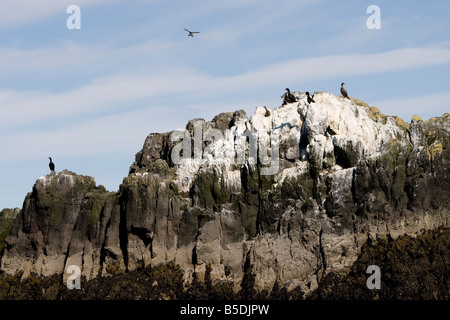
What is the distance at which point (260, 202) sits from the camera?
349 ft

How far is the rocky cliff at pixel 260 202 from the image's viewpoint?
102 m

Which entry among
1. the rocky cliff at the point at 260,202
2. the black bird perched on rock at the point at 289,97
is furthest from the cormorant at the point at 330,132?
the black bird perched on rock at the point at 289,97

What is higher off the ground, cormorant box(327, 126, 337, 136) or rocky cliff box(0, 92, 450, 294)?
cormorant box(327, 126, 337, 136)

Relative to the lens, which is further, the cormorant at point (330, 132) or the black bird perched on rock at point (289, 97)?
the black bird perched on rock at point (289, 97)

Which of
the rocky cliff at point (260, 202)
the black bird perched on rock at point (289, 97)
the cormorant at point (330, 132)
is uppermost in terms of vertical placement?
the black bird perched on rock at point (289, 97)

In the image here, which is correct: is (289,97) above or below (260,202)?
above

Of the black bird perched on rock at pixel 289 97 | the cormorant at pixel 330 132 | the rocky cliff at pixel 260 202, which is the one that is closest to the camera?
the rocky cliff at pixel 260 202

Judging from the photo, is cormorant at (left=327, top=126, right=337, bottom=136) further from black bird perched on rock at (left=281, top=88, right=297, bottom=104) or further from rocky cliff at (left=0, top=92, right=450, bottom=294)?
black bird perched on rock at (left=281, top=88, right=297, bottom=104)

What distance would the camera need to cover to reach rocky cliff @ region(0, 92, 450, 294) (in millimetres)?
102000

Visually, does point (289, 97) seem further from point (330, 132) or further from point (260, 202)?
point (260, 202)

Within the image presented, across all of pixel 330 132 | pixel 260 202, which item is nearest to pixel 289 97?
pixel 330 132

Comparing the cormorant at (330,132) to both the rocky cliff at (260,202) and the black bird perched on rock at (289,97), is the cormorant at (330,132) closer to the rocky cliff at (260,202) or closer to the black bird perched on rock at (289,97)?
the rocky cliff at (260,202)

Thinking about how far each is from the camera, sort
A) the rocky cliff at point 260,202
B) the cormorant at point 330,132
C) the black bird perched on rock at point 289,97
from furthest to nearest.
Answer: the black bird perched on rock at point 289,97 < the cormorant at point 330,132 < the rocky cliff at point 260,202

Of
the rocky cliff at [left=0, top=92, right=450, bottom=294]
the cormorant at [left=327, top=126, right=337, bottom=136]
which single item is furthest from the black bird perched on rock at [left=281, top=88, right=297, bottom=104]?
the cormorant at [left=327, top=126, right=337, bottom=136]
